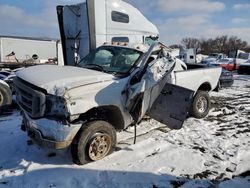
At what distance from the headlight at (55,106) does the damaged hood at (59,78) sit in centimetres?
10

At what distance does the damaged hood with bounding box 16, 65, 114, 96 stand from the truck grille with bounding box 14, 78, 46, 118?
10 cm

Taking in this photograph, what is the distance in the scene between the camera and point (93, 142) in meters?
4.81

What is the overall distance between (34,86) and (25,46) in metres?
21.2

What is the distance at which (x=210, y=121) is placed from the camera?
7574mm

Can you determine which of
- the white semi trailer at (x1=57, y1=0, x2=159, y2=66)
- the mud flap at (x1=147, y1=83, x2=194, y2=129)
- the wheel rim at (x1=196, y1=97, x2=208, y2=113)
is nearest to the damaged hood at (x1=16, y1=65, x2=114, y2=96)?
the mud flap at (x1=147, y1=83, x2=194, y2=129)

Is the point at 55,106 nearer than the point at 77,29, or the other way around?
the point at 55,106

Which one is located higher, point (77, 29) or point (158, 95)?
A: point (77, 29)

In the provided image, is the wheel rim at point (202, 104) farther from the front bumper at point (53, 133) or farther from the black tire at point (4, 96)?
the black tire at point (4, 96)

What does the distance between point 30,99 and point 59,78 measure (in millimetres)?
567

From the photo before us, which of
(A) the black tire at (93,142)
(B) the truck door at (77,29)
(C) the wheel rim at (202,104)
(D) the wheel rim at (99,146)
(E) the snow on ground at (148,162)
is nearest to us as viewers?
(E) the snow on ground at (148,162)

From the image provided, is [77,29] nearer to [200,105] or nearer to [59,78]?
[200,105]

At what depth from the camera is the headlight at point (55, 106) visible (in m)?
4.41

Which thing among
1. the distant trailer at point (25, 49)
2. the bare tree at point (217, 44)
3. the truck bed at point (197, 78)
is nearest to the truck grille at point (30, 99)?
the truck bed at point (197, 78)

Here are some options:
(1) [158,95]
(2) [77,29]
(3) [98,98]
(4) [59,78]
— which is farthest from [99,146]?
(2) [77,29]
